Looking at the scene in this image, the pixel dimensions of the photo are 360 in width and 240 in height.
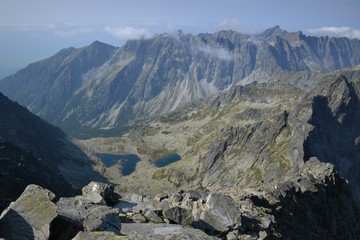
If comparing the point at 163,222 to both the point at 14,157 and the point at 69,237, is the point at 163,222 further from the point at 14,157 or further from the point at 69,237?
the point at 14,157

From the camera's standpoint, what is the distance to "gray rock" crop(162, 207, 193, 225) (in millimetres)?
34312

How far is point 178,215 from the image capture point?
34.5 m

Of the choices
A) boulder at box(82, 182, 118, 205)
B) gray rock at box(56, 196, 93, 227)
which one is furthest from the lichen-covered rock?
boulder at box(82, 182, 118, 205)

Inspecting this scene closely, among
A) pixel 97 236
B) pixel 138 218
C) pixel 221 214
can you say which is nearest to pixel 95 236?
pixel 97 236

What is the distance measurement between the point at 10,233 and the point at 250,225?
22.2m

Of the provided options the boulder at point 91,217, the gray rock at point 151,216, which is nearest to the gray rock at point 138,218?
the gray rock at point 151,216

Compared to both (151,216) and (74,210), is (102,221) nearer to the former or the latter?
(74,210)

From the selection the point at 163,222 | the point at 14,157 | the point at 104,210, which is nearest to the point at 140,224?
the point at 163,222

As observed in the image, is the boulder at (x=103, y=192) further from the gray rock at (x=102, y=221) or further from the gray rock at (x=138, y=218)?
the gray rock at (x=102, y=221)

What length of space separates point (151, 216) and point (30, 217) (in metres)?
10.5

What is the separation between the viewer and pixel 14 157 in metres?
185

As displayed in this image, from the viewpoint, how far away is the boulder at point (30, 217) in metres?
25.8

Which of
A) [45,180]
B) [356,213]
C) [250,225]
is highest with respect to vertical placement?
[250,225]

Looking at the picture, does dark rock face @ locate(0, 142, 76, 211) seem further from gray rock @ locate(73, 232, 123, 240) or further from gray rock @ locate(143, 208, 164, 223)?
gray rock @ locate(73, 232, 123, 240)
